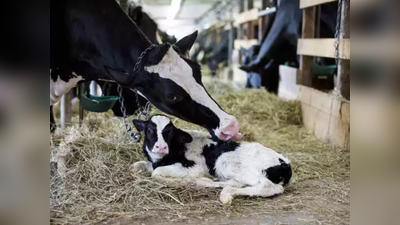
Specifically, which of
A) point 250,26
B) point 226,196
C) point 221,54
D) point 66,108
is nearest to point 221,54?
point 221,54

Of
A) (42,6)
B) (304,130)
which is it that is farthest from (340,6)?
(42,6)

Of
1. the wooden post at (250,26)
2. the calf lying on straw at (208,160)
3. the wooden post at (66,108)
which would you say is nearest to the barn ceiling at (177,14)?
the wooden post at (250,26)

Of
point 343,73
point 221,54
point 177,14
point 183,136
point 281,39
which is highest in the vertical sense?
point 177,14

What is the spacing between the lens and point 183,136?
3.32 m

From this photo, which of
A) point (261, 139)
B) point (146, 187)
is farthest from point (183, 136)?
point (261, 139)

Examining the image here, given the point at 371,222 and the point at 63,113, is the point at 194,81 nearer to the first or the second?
the point at 371,222

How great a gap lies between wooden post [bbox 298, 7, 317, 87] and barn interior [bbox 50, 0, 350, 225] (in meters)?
0.01

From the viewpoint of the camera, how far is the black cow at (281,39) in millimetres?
5922

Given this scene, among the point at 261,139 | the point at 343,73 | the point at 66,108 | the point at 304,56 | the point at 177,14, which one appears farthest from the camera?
the point at 177,14

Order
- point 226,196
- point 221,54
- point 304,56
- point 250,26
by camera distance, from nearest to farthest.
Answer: point 226,196, point 304,56, point 250,26, point 221,54

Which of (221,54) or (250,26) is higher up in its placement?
(250,26)

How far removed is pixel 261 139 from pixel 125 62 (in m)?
1.64

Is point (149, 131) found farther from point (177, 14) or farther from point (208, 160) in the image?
point (177, 14)

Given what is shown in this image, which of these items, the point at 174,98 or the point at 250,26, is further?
the point at 250,26
